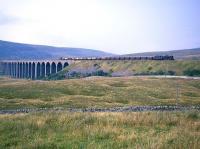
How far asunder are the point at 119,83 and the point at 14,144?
62.5 m

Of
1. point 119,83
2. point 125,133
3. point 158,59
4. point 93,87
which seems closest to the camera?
point 125,133

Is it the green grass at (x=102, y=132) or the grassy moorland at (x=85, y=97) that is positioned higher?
the green grass at (x=102, y=132)

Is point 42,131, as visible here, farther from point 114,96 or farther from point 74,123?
point 114,96

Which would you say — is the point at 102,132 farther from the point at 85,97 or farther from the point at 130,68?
the point at 130,68

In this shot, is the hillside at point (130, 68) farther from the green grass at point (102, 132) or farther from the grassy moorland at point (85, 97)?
the green grass at point (102, 132)

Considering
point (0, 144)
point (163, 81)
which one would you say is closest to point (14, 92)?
point (163, 81)

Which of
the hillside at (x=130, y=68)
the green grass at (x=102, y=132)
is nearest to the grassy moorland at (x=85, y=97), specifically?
the green grass at (x=102, y=132)

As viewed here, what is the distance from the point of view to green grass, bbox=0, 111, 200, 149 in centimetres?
1450

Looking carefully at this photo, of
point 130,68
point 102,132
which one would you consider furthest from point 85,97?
point 130,68

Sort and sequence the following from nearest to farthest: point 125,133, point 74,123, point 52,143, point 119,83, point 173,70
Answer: point 52,143 < point 125,133 < point 74,123 < point 119,83 < point 173,70

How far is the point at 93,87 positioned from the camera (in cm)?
6631

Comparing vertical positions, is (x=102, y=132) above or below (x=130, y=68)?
above

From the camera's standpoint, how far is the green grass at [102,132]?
14.5m

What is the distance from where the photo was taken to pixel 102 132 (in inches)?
671
